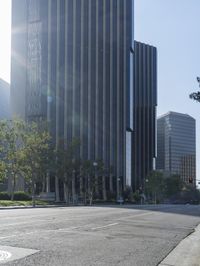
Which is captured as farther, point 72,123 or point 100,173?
point 72,123

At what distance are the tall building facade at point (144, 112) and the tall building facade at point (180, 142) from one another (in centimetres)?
Answer: 616

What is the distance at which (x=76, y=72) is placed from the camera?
5256 inches

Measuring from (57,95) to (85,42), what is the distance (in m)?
15.0

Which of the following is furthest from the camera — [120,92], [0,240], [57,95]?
[120,92]

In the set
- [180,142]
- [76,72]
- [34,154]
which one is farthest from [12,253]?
[180,142]

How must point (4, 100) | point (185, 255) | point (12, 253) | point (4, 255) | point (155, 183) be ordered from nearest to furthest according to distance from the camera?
point (4, 255), point (12, 253), point (185, 255), point (155, 183), point (4, 100)

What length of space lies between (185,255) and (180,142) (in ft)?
507

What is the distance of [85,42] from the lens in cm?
13500

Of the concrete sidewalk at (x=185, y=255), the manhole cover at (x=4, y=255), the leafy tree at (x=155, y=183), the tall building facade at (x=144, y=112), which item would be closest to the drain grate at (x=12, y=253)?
the manhole cover at (x=4, y=255)

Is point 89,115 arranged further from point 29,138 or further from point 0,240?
point 0,240

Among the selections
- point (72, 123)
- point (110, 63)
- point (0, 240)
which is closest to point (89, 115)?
point (72, 123)

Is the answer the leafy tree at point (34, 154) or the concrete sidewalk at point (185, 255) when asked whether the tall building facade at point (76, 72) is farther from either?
the concrete sidewalk at point (185, 255)

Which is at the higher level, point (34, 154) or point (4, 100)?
point (4, 100)

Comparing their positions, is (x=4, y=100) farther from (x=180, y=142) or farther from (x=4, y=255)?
(x=4, y=255)
